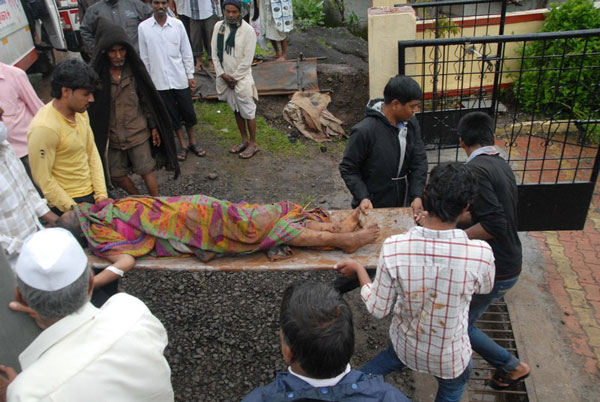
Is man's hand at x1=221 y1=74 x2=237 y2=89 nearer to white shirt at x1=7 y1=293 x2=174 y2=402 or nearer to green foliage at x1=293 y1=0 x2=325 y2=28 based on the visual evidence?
white shirt at x1=7 y1=293 x2=174 y2=402

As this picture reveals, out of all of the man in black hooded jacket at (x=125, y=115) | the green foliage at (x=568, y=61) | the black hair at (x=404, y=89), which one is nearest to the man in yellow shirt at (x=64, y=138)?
the man in black hooded jacket at (x=125, y=115)

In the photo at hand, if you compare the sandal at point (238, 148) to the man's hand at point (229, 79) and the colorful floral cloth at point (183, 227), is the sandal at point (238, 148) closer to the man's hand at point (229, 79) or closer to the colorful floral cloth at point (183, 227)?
the man's hand at point (229, 79)

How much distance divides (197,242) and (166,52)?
120 inches

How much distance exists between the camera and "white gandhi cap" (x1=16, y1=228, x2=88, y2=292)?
159 centimetres

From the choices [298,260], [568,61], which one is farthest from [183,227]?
[568,61]

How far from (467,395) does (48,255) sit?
2.59 meters

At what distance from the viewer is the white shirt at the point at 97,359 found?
1.50 meters

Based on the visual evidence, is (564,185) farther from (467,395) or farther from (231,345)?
(231,345)

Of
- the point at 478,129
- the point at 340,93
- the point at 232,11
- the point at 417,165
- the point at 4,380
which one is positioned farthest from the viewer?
the point at 340,93

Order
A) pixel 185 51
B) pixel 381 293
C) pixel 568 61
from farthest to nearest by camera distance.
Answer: pixel 568 61 → pixel 185 51 → pixel 381 293

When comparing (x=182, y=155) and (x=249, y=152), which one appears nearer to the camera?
(x=182, y=155)

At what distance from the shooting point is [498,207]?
2559mm

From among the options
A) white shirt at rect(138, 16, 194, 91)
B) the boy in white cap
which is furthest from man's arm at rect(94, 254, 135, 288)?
white shirt at rect(138, 16, 194, 91)

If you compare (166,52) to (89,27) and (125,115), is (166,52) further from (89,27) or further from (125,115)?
(125,115)
